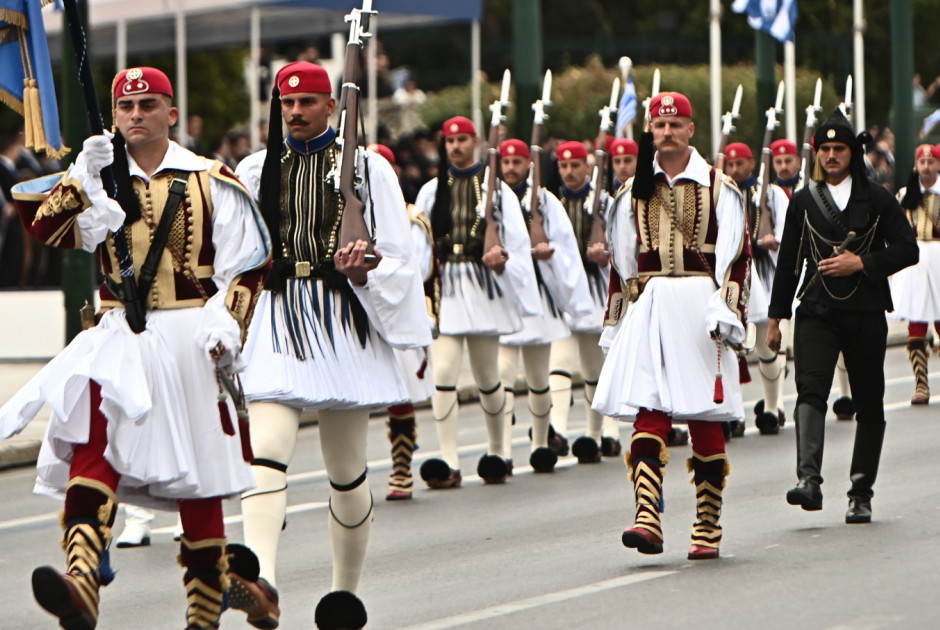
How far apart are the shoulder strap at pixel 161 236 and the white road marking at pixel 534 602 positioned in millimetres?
1801

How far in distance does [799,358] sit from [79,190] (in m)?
4.64

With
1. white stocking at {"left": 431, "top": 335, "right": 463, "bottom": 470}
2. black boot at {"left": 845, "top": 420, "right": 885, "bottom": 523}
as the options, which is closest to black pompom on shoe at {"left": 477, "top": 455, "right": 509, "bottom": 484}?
white stocking at {"left": 431, "top": 335, "right": 463, "bottom": 470}

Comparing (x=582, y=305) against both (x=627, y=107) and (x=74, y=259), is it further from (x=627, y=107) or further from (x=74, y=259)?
(x=74, y=259)

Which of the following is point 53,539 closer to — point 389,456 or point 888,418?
point 389,456

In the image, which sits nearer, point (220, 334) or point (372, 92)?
point (220, 334)

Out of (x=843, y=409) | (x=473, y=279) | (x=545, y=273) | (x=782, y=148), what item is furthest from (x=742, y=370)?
(x=782, y=148)

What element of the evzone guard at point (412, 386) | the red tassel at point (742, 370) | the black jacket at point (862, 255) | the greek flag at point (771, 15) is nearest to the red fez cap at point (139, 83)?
the red tassel at point (742, 370)

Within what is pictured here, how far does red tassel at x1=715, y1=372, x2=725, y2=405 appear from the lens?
904cm

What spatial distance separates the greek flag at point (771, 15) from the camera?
24.8m

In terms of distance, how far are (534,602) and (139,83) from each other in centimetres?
272

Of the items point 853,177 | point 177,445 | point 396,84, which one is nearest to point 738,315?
point 853,177

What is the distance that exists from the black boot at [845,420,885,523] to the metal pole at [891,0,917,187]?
17209 millimetres

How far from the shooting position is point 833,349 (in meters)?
9.95

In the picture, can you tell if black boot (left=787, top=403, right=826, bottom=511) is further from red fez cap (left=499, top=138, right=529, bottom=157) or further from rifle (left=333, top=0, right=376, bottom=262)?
red fez cap (left=499, top=138, right=529, bottom=157)
